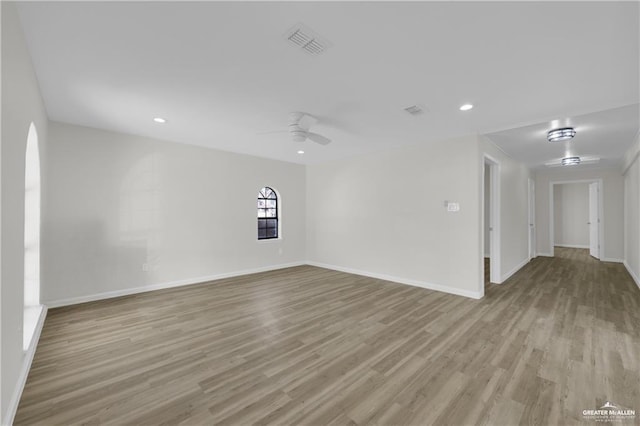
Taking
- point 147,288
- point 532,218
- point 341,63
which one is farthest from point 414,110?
point 532,218

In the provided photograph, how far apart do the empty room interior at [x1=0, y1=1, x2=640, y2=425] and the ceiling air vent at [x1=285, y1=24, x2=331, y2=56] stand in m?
0.02

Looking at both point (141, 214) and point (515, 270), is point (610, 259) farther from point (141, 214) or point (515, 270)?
point (141, 214)

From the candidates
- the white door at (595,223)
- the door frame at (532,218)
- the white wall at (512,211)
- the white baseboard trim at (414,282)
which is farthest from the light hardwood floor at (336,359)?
the white door at (595,223)

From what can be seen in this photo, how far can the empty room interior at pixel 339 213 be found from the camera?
5.79ft

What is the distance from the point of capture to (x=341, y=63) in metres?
2.27

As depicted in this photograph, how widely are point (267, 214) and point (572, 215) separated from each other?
11.0m

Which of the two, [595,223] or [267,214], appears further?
[595,223]

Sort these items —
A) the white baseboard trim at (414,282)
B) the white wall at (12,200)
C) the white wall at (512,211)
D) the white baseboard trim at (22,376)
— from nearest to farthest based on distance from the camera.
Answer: the white wall at (12,200) → the white baseboard trim at (22,376) → the white baseboard trim at (414,282) → the white wall at (512,211)

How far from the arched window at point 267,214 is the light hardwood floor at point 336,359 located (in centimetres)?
225

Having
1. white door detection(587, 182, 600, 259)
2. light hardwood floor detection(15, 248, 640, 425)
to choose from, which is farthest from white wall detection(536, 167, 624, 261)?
light hardwood floor detection(15, 248, 640, 425)

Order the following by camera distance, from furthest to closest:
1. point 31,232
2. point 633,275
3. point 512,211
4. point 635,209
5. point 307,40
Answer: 1. point 512,211
2. point 633,275
3. point 635,209
4. point 31,232
5. point 307,40

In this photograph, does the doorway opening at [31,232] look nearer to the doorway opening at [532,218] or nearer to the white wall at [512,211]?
the white wall at [512,211]

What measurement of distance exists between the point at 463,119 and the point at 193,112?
3640 millimetres

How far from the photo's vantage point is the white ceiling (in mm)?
1719
